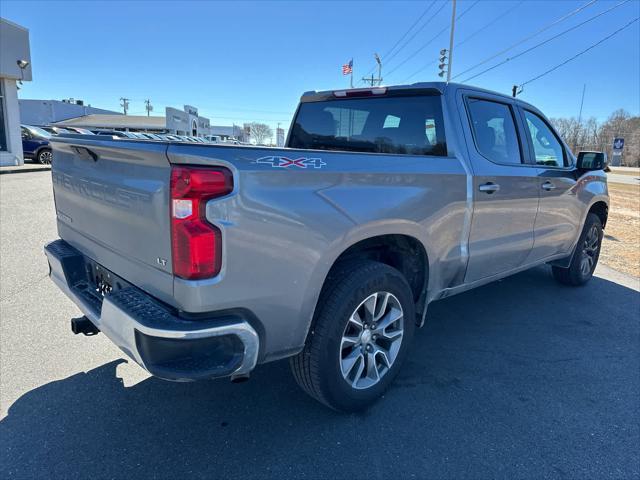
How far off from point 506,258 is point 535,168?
87cm

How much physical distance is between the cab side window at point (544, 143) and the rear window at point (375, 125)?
54.4 inches

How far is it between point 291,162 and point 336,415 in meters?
1.61

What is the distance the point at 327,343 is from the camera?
7.98ft

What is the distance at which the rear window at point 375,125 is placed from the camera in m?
3.33

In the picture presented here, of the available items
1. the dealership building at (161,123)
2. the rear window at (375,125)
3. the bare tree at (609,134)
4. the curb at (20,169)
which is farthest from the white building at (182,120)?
the bare tree at (609,134)

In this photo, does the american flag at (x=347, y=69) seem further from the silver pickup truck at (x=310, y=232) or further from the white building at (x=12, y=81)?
the silver pickup truck at (x=310, y=232)

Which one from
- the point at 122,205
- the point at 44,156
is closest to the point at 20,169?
the point at 44,156

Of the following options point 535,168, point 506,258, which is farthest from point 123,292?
point 535,168

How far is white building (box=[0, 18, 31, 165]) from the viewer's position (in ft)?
62.4

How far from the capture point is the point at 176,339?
191 cm

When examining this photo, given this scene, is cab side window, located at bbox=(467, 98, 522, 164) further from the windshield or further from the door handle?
the windshield

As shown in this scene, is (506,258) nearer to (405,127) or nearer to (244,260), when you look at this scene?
(405,127)

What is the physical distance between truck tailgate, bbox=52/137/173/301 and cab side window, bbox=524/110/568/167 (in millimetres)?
3496

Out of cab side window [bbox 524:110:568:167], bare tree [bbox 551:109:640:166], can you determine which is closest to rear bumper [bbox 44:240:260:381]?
cab side window [bbox 524:110:568:167]
